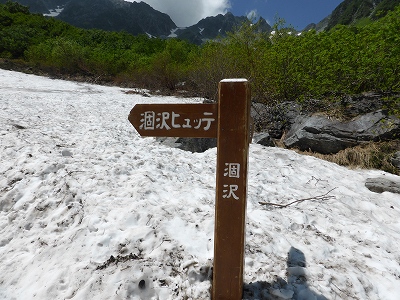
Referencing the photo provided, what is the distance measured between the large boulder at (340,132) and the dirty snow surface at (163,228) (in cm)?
113

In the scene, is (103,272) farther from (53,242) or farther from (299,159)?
(299,159)

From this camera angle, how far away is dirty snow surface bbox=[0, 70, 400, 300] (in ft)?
7.52

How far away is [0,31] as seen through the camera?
2741 centimetres

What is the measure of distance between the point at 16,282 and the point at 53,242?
475mm


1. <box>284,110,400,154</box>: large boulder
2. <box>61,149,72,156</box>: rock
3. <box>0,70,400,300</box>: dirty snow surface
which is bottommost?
<box>0,70,400,300</box>: dirty snow surface

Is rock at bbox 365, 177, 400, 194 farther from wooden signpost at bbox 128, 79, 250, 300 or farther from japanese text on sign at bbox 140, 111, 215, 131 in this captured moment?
japanese text on sign at bbox 140, 111, 215, 131

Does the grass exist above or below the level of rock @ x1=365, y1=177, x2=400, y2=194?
above

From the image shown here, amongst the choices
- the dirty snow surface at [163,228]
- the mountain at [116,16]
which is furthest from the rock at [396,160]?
the mountain at [116,16]

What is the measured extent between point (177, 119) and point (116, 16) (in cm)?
18312

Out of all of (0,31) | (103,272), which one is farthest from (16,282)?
(0,31)

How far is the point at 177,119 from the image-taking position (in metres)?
1.94

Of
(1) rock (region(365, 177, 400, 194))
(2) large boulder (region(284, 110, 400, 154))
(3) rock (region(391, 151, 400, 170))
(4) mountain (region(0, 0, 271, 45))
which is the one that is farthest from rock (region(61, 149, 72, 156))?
(4) mountain (region(0, 0, 271, 45))

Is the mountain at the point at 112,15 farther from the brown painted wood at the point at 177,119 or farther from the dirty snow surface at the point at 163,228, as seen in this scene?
the brown painted wood at the point at 177,119

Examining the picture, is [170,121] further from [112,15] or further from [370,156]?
[112,15]
